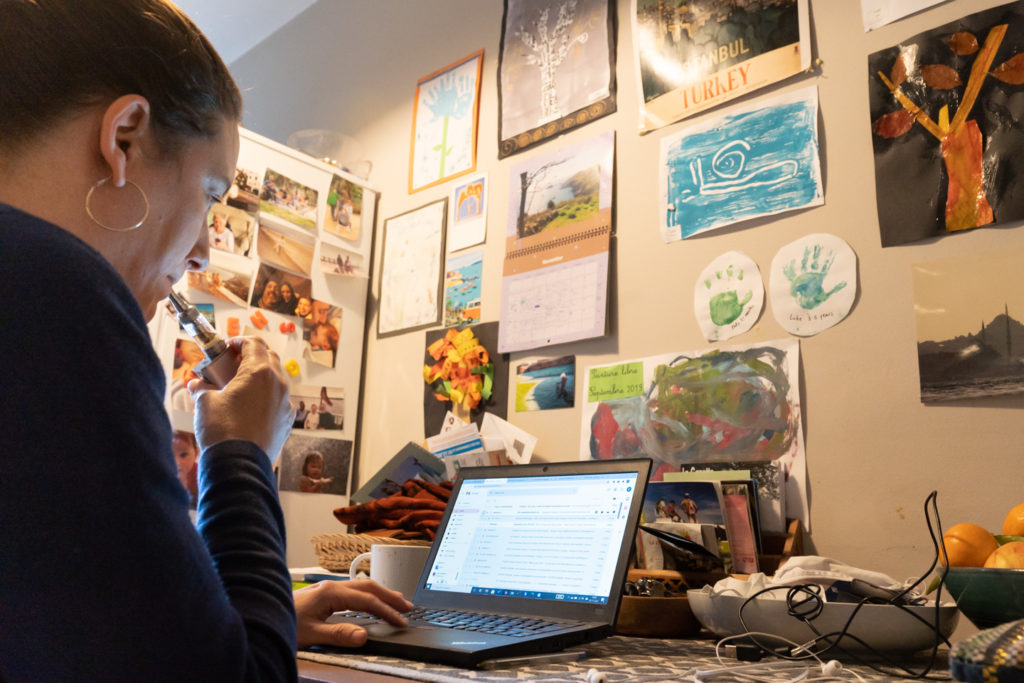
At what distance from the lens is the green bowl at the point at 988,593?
2.14 feet

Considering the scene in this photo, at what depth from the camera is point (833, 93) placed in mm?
1145

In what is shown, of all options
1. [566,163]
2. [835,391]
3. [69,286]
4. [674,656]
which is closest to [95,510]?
[69,286]

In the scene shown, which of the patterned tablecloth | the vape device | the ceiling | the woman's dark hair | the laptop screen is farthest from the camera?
the ceiling

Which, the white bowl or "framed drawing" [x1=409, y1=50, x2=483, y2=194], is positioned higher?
"framed drawing" [x1=409, y1=50, x2=483, y2=194]

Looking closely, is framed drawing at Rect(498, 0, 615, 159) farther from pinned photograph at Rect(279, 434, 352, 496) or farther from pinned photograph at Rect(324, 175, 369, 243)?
pinned photograph at Rect(279, 434, 352, 496)

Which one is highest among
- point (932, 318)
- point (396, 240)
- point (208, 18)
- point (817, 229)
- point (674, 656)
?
point (208, 18)

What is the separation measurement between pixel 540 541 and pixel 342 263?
110 cm

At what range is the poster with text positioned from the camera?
1.20m

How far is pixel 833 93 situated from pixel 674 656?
2.75ft

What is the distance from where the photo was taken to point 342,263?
1.82 metres

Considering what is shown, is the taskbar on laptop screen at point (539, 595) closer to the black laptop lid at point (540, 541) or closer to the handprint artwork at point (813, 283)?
the black laptop lid at point (540, 541)

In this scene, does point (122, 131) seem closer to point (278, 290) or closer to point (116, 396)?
point (116, 396)

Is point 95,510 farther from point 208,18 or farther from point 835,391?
point 208,18

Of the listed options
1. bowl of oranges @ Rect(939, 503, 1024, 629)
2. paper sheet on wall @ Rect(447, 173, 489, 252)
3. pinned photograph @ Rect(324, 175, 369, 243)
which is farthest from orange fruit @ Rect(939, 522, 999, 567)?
pinned photograph @ Rect(324, 175, 369, 243)
